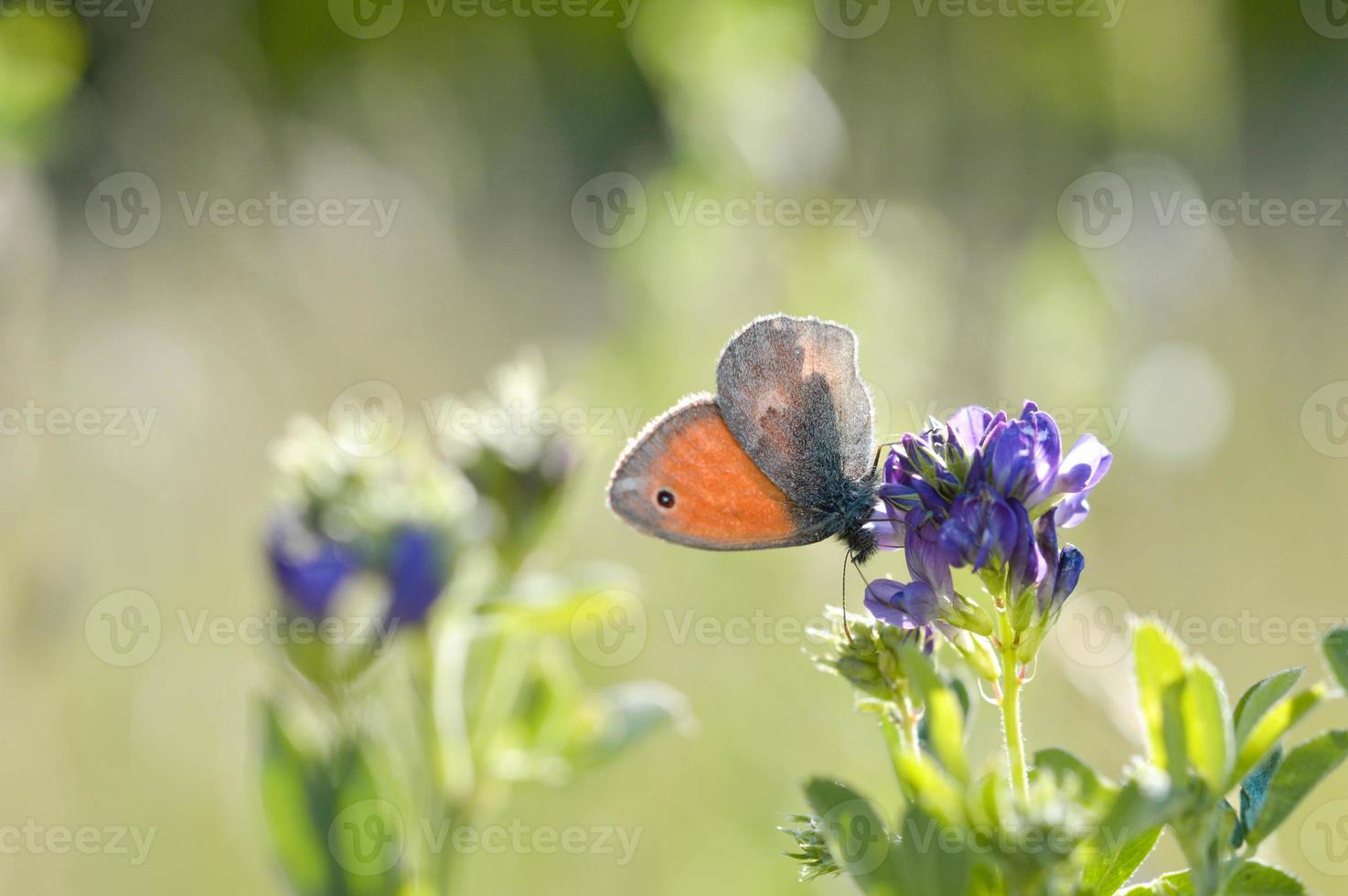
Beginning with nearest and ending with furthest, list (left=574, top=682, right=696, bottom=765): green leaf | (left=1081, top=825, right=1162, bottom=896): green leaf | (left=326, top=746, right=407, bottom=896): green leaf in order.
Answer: (left=1081, top=825, right=1162, bottom=896): green leaf
(left=326, top=746, right=407, bottom=896): green leaf
(left=574, top=682, right=696, bottom=765): green leaf

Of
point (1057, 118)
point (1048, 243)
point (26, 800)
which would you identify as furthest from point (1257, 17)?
point (26, 800)

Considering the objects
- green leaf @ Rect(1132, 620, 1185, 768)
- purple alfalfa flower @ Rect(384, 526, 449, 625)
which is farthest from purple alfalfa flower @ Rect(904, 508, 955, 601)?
purple alfalfa flower @ Rect(384, 526, 449, 625)

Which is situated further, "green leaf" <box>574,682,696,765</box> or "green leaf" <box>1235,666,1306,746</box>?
"green leaf" <box>574,682,696,765</box>

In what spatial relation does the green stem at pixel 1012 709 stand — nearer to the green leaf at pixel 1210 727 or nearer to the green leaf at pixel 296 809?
the green leaf at pixel 1210 727

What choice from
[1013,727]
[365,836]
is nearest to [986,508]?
[1013,727]

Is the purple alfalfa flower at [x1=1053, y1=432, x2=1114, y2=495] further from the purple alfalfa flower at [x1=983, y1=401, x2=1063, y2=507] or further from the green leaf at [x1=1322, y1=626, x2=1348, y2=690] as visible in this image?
the green leaf at [x1=1322, y1=626, x2=1348, y2=690]

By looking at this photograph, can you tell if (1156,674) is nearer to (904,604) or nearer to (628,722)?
(904,604)

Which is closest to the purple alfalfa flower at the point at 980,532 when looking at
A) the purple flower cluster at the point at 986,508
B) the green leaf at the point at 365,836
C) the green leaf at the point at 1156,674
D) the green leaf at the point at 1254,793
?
the purple flower cluster at the point at 986,508
